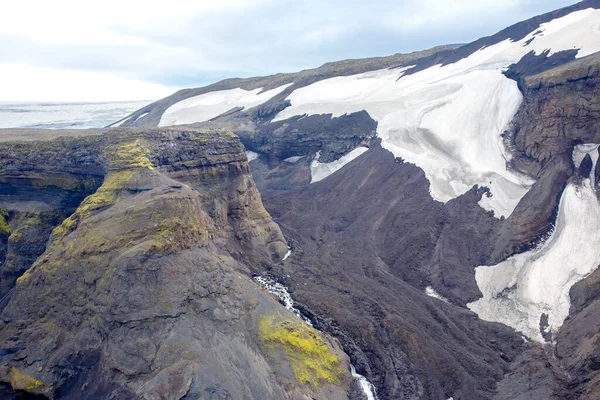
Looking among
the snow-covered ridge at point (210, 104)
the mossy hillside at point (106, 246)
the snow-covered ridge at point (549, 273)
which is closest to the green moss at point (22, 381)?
the mossy hillside at point (106, 246)

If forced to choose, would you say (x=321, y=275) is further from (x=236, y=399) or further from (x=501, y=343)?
(x=236, y=399)

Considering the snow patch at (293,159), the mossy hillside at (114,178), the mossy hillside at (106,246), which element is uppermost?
the mossy hillside at (114,178)

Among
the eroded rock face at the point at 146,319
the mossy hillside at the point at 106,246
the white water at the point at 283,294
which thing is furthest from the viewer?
the white water at the point at 283,294

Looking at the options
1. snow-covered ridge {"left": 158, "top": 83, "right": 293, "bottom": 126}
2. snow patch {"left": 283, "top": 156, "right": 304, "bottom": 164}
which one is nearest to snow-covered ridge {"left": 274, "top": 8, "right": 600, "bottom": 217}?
snow patch {"left": 283, "top": 156, "right": 304, "bottom": 164}

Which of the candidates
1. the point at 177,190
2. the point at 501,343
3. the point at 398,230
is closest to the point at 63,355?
the point at 177,190

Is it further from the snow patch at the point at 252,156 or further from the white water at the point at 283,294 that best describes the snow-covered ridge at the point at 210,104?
the white water at the point at 283,294

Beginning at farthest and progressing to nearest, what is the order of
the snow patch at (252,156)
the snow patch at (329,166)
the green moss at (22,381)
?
1. the snow patch at (252,156)
2. the snow patch at (329,166)
3. the green moss at (22,381)
